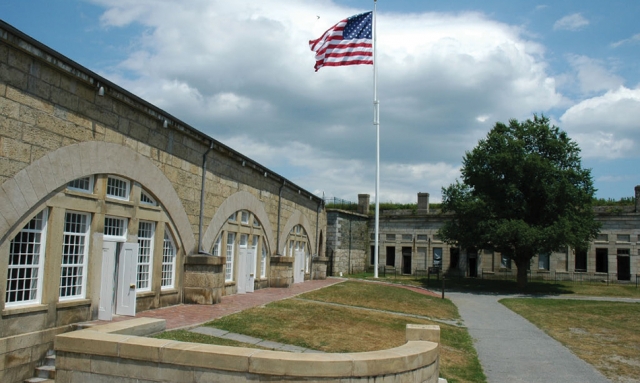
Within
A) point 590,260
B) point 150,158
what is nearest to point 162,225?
point 150,158

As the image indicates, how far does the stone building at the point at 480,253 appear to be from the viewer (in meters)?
38.8

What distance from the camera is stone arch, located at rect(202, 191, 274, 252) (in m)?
17.2

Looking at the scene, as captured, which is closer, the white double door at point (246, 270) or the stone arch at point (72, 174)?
the stone arch at point (72, 174)

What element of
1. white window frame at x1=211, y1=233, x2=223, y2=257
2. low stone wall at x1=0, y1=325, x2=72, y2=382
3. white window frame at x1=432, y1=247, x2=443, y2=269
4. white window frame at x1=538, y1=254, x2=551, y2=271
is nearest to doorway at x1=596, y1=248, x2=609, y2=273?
white window frame at x1=538, y1=254, x2=551, y2=271

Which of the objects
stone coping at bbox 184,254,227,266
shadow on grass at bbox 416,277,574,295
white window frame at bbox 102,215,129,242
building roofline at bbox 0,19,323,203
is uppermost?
building roofline at bbox 0,19,323,203

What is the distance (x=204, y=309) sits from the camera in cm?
1464

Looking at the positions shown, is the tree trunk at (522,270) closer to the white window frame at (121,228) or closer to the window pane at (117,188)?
the white window frame at (121,228)

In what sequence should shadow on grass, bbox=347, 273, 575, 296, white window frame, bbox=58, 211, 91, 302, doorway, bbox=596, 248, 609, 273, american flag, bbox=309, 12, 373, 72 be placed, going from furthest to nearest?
doorway, bbox=596, 248, 609, 273
shadow on grass, bbox=347, 273, 575, 296
american flag, bbox=309, 12, 373, 72
white window frame, bbox=58, 211, 91, 302

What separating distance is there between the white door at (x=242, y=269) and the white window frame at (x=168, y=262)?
16.1 feet

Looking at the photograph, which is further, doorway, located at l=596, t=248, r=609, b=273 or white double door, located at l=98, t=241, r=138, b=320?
doorway, located at l=596, t=248, r=609, b=273

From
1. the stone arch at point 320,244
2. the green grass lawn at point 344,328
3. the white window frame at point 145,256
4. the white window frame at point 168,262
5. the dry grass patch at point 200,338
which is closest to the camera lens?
the dry grass patch at point 200,338

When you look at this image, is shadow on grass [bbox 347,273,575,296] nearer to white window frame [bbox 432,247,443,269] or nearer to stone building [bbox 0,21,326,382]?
white window frame [bbox 432,247,443,269]

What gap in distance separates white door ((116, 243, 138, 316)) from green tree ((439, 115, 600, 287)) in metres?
22.0

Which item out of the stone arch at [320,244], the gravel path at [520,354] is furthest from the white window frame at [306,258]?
the gravel path at [520,354]
